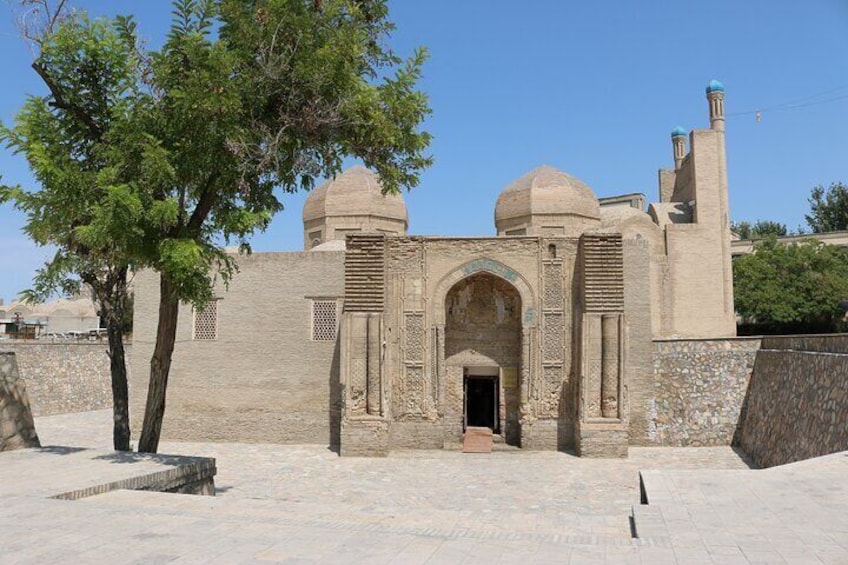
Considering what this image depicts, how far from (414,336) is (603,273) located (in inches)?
174

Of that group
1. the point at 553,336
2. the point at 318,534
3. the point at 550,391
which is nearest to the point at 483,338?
the point at 553,336

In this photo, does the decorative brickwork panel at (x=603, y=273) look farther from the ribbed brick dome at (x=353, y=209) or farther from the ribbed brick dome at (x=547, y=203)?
the ribbed brick dome at (x=353, y=209)

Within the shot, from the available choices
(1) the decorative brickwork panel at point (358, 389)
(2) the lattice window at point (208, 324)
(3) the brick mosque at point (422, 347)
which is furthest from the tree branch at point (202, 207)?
(2) the lattice window at point (208, 324)

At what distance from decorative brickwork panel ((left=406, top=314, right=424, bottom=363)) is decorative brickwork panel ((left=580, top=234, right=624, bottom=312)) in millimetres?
3694

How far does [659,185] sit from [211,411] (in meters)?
23.1

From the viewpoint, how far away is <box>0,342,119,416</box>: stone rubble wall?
2200 cm

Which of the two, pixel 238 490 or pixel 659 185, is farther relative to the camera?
pixel 659 185

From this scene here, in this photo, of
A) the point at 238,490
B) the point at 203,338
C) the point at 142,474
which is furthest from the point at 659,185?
the point at 142,474

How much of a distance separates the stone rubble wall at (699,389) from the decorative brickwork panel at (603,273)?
1909 mm

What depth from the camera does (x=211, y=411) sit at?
695 inches

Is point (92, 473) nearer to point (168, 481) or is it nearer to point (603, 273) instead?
point (168, 481)

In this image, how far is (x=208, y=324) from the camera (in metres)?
17.9

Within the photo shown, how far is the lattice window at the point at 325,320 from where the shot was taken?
1744cm

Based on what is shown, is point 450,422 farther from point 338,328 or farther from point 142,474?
point 142,474
